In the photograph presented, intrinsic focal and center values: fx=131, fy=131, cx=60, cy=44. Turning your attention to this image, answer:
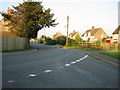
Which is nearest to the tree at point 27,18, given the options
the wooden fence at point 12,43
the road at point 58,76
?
the wooden fence at point 12,43

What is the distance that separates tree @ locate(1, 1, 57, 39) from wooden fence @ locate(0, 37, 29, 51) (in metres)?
1.90

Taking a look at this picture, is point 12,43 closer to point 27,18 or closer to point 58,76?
point 27,18

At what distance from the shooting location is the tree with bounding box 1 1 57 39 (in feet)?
72.5

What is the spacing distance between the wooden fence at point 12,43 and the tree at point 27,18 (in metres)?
1.90

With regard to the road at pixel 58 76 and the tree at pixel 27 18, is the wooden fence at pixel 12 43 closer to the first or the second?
the tree at pixel 27 18

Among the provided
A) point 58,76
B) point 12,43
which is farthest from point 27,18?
point 58,76

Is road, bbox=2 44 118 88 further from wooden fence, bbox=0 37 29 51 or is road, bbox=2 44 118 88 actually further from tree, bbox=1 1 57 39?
tree, bbox=1 1 57 39

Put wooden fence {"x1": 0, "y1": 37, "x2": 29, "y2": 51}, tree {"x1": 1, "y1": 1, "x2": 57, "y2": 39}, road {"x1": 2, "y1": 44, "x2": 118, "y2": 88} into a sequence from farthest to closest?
tree {"x1": 1, "y1": 1, "x2": 57, "y2": 39} < wooden fence {"x1": 0, "y1": 37, "x2": 29, "y2": 51} < road {"x1": 2, "y1": 44, "x2": 118, "y2": 88}

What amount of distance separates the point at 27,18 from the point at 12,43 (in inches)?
228

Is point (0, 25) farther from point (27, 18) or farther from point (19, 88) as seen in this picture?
point (19, 88)

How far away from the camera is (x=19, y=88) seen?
4016 millimetres

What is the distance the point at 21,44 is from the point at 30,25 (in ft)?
11.8

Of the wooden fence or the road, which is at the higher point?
the wooden fence

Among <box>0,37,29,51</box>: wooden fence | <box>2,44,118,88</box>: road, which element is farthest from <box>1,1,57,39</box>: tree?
<box>2,44,118,88</box>: road
